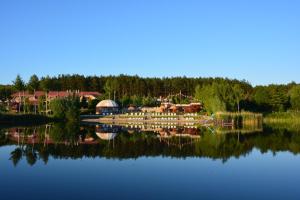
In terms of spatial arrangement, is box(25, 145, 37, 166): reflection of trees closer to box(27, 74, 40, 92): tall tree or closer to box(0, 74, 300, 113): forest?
box(0, 74, 300, 113): forest

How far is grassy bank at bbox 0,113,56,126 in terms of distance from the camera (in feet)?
138

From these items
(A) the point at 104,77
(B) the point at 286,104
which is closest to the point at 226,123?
(B) the point at 286,104

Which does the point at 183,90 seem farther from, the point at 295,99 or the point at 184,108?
the point at 295,99

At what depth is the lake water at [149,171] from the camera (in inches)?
390

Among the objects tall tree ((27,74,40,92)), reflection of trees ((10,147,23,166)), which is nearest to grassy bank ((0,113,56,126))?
reflection of trees ((10,147,23,166))

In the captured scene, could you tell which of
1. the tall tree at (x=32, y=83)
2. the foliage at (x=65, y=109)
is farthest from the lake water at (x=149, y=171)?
the tall tree at (x=32, y=83)

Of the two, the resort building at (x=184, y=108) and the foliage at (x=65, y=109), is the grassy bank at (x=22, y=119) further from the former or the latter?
the resort building at (x=184, y=108)

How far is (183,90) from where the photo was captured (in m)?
88.6

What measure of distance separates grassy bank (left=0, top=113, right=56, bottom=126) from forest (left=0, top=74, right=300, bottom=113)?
65.4 feet

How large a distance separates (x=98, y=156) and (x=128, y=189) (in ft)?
22.8

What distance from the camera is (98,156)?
671 inches

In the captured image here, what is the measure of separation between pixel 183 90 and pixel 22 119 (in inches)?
1948

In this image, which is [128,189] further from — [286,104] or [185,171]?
[286,104]

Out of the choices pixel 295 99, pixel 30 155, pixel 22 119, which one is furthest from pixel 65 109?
pixel 30 155
